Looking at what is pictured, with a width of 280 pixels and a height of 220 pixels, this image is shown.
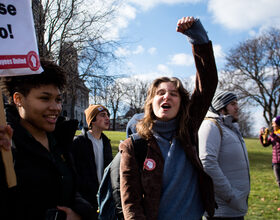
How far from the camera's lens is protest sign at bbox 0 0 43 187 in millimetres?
1616

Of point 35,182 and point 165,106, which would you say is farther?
point 165,106

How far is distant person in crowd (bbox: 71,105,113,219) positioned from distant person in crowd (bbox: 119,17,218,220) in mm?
1606

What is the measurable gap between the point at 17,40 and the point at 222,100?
93.5 inches

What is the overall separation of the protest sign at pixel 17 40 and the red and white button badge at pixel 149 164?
1.01m

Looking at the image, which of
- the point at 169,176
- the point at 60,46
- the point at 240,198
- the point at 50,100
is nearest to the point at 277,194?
the point at 240,198

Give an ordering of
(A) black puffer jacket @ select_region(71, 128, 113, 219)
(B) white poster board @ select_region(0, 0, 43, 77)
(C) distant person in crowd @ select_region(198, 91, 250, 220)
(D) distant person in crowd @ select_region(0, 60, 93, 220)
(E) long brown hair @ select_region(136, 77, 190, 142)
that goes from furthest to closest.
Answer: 1. (A) black puffer jacket @ select_region(71, 128, 113, 219)
2. (C) distant person in crowd @ select_region(198, 91, 250, 220)
3. (E) long brown hair @ select_region(136, 77, 190, 142)
4. (B) white poster board @ select_region(0, 0, 43, 77)
5. (D) distant person in crowd @ select_region(0, 60, 93, 220)

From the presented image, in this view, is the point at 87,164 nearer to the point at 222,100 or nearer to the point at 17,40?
the point at 222,100

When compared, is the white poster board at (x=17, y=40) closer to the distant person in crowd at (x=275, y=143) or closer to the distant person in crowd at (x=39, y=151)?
the distant person in crowd at (x=39, y=151)

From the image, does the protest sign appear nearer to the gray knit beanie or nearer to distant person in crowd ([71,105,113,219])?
distant person in crowd ([71,105,113,219])

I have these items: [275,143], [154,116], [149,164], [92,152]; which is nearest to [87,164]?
[92,152]

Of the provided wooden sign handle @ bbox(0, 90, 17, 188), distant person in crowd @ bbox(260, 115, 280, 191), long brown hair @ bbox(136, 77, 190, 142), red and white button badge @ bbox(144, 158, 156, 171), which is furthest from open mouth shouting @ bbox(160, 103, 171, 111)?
distant person in crowd @ bbox(260, 115, 280, 191)

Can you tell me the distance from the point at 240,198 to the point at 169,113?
1.24 meters

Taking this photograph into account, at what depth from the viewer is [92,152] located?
390 centimetres

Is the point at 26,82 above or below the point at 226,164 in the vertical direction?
above
